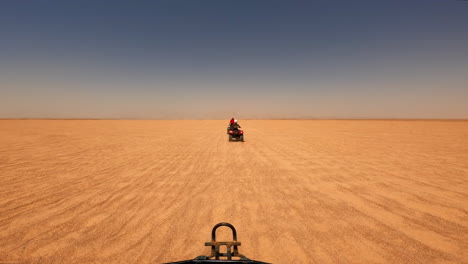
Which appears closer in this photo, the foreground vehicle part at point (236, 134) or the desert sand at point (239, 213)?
the desert sand at point (239, 213)

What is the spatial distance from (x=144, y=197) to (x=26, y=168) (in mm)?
5619

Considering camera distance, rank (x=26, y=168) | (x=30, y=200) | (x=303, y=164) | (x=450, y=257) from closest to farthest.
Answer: (x=450, y=257)
(x=30, y=200)
(x=26, y=168)
(x=303, y=164)

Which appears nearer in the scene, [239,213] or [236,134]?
[239,213]

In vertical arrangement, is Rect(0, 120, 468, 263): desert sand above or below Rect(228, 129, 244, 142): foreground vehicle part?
below

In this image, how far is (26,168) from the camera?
7.10m

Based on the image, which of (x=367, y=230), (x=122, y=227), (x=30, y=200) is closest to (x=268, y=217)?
(x=367, y=230)

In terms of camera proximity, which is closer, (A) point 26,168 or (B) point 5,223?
(B) point 5,223

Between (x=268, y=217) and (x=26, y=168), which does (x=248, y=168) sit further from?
(x=26, y=168)

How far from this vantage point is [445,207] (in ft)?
14.0

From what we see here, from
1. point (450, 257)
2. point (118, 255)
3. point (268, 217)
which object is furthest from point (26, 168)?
point (450, 257)

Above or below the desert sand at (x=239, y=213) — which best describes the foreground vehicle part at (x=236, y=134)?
above

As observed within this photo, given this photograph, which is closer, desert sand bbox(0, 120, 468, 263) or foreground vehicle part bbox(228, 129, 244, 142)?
desert sand bbox(0, 120, 468, 263)

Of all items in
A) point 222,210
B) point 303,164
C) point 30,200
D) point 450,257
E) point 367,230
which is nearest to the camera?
point 450,257

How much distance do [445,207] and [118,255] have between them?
618 cm
